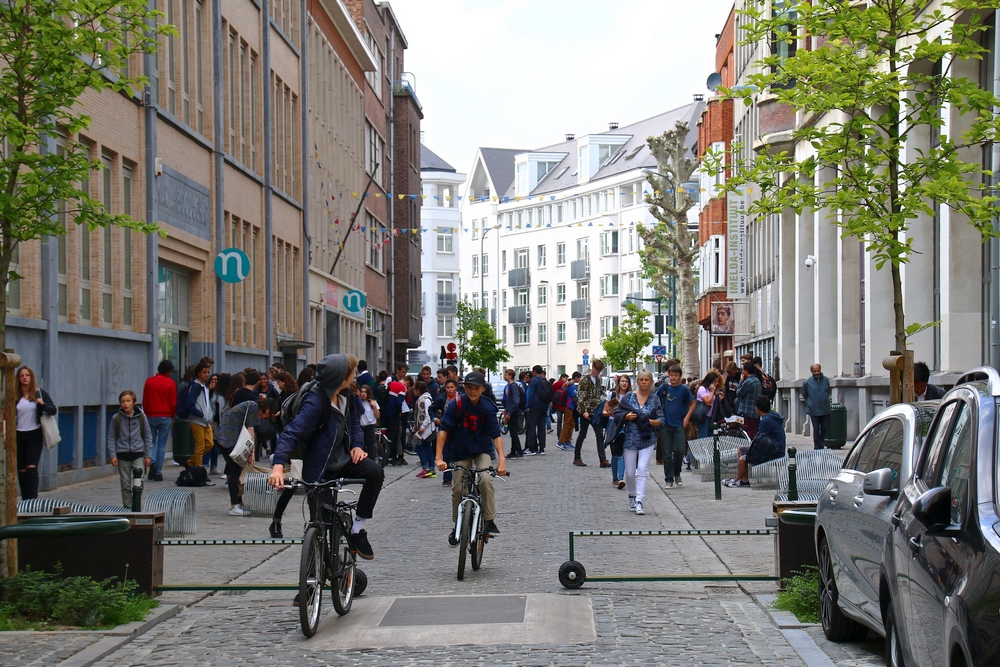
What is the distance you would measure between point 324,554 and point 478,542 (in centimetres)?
283

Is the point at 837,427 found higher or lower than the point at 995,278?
lower

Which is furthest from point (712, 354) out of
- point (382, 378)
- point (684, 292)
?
point (382, 378)

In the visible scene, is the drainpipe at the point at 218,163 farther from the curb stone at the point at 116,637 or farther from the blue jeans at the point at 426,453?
the curb stone at the point at 116,637

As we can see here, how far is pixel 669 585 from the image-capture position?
36.0ft

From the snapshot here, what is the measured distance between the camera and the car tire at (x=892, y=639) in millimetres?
6469

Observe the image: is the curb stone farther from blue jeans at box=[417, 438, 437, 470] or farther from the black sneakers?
blue jeans at box=[417, 438, 437, 470]

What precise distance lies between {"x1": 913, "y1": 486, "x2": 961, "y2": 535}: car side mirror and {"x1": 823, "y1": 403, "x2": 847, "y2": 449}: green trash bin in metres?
22.8

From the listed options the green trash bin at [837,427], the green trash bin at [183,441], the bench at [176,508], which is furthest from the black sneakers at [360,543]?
the green trash bin at [837,427]

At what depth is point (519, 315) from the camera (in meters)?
115

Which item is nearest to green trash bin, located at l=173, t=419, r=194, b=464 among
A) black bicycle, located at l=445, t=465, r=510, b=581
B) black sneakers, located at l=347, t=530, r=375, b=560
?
black bicycle, located at l=445, t=465, r=510, b=581

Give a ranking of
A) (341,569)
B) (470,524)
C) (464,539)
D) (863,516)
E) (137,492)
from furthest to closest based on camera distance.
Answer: (470,524)
(464,539)
(137,492)
(341,569)
(863,516)

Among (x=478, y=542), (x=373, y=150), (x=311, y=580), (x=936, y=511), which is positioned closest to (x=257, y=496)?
(x=478, y=542)

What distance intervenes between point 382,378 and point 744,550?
56.9 feet

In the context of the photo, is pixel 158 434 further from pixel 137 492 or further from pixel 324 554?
pixel 324 554
